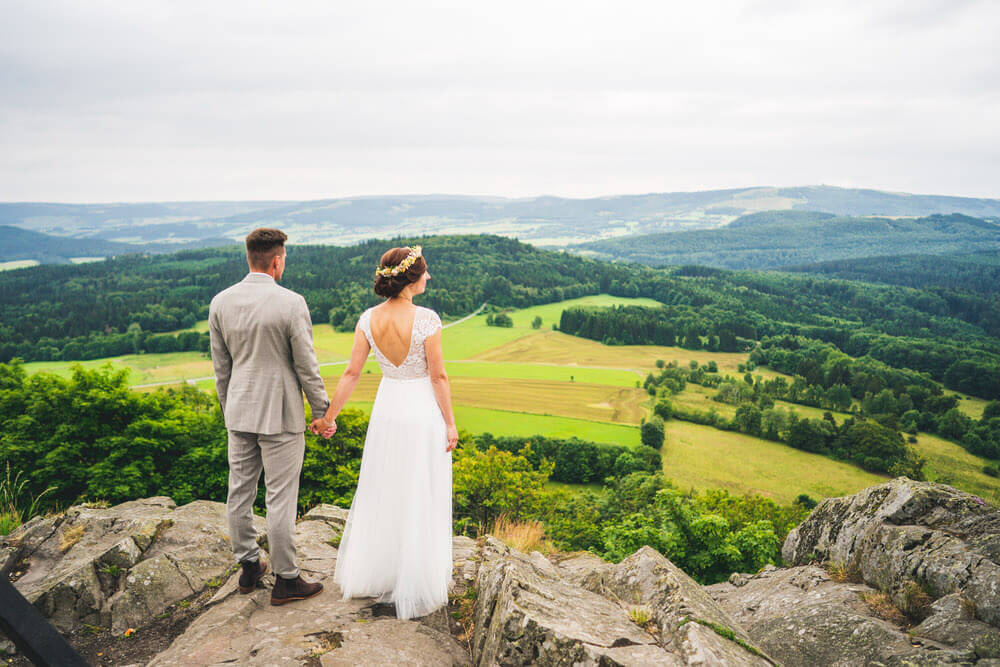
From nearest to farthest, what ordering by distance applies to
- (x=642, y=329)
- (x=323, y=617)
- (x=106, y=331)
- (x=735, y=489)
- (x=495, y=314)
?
1. (x=323, y=617)
2. (x=735, y=489)
3. (x=106, y=331)
4. (x=642, y=329)
5. (x=495, y=314)

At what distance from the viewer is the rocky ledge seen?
4141 mm

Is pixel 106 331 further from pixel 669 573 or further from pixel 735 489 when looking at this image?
pixel 669 573

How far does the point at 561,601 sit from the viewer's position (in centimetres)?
462

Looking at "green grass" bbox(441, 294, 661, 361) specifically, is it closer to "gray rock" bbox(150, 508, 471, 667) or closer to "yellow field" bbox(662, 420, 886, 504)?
"yellow field" bbox(662, 420, 886, 504)

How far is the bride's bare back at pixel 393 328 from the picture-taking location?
5.05 metres

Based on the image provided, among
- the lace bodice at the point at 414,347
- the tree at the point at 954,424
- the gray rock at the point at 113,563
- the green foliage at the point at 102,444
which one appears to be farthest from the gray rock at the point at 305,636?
the tree at the point at 954,424

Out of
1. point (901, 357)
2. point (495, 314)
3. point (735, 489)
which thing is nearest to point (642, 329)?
point (495, 314)

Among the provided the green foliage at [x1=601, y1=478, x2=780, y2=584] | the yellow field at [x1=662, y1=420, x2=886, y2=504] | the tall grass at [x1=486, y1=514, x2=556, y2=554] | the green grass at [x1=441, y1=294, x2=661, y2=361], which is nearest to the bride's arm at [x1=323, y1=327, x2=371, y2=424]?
the tall grass at [x1=486, y1=514, x2=556, y2=554]

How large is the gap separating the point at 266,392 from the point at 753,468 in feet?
206

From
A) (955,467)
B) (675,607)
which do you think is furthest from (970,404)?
(675,607)

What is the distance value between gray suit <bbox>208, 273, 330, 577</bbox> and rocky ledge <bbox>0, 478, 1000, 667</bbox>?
874mm

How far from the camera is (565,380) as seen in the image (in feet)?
276

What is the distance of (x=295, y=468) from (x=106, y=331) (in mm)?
121885

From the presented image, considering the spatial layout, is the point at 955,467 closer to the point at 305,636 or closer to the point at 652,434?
the point at 652,434
